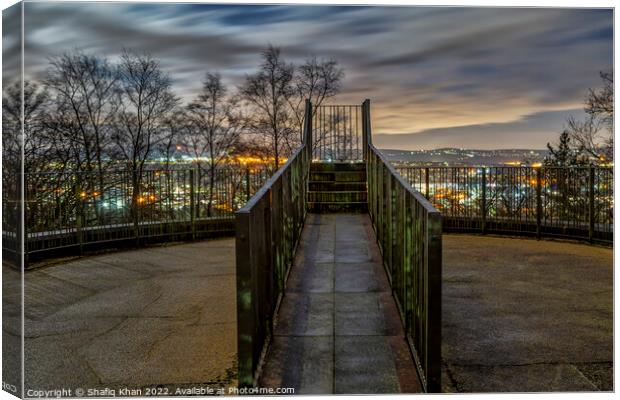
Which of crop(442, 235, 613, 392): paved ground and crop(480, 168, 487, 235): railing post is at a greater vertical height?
crop(480, 168, 487, 235): railing post

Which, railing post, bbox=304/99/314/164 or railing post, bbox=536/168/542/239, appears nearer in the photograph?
railing post, bbox=536/168/542/239

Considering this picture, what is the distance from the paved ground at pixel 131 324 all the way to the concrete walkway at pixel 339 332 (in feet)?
1.59

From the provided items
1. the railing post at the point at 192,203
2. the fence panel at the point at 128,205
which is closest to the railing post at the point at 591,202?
the fence panel at the point at 128,205

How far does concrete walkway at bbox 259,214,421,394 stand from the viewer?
346 centimetres

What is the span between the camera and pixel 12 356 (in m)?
3.74

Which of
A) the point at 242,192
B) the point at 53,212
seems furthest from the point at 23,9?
the point at 242,192

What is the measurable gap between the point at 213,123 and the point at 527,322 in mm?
23704

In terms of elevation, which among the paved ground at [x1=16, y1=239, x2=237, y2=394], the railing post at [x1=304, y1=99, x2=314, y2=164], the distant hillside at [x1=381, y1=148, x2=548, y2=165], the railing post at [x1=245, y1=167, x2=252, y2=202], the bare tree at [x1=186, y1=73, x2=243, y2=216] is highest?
the bare tree at [x1=186, y1=73, x2=243, y2=216]

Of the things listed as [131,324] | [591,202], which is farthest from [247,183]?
[591,202]

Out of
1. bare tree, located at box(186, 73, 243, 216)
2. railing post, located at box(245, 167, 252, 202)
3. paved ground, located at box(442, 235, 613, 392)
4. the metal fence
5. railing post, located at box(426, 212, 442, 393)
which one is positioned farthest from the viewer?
bare tree, located at box(186, 73, 243, 216)

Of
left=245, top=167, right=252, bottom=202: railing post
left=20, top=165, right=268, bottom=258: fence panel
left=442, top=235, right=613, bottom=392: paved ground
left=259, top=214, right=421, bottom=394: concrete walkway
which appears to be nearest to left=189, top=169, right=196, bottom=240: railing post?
left=20, top=165, right=268, bottom=258: fence panel

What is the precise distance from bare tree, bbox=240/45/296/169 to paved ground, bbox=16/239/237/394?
1544 centimetres

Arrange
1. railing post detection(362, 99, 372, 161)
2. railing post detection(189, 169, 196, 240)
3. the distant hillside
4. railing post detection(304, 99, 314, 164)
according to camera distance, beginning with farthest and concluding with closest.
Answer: railing post detection(362, 99, 372, 161) → railing post detection(304, 99, 314, 164) → railing post detection(189, 169, 196, 240) → the distant hillside

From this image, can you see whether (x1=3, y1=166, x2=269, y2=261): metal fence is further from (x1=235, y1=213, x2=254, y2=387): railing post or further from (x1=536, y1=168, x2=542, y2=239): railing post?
(x1=235, y1=213, x2=254, y2=387): railing post
